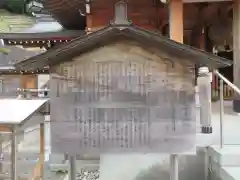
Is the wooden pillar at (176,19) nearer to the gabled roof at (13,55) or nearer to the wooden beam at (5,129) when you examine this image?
the wooden beam at (5,129)

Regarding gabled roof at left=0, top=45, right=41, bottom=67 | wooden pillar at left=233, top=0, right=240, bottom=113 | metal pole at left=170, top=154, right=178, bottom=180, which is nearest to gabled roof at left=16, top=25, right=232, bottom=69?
metal pole at left=170, top=154, right=178, bottom=180

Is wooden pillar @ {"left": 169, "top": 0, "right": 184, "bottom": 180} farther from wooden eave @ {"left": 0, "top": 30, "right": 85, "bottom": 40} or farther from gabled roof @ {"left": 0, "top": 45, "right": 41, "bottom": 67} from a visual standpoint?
gabled roof @ {"left": 0, "top": 45, "right": 41, "bottom": 67}

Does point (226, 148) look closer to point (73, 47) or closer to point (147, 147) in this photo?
point (147, 147)

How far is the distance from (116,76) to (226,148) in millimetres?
2439

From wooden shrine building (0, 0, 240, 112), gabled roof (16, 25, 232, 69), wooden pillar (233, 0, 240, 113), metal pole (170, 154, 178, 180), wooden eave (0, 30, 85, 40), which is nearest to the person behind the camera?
gabled roof (16, 25, 232, 69)

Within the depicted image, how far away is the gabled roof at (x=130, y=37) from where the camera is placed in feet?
11.6

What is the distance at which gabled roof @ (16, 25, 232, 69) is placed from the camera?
11.6 feet

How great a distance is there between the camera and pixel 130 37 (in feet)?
11.9

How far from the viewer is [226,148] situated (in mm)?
5246

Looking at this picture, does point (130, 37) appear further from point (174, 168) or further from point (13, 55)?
point (13, 55)

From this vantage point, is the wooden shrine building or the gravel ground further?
the wooden shrine building

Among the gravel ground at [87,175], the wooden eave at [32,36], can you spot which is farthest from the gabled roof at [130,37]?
the wooden eave at [32,36]

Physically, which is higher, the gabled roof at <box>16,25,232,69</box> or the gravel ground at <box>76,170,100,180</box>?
the gabled roof at <box>16,25,232,69</box>

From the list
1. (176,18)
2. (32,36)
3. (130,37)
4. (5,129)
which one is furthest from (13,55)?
(130,37)
